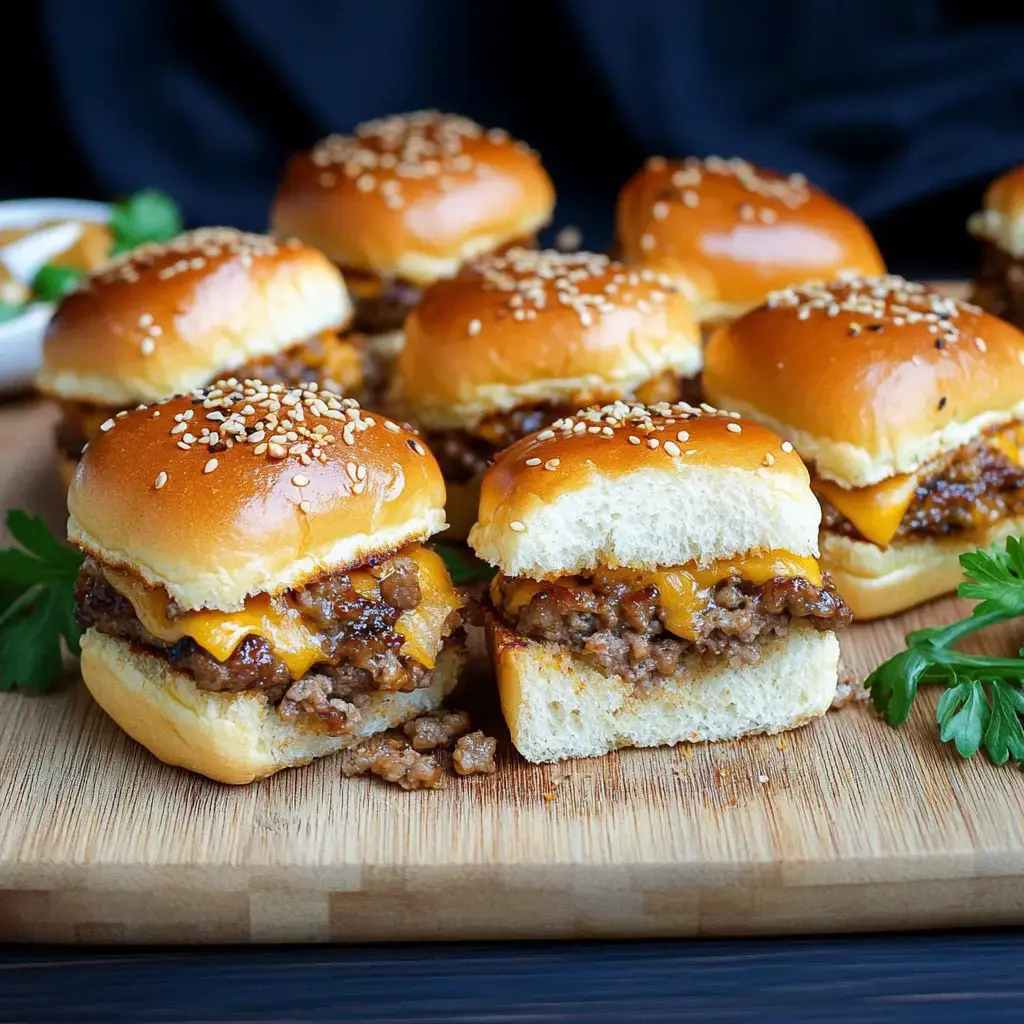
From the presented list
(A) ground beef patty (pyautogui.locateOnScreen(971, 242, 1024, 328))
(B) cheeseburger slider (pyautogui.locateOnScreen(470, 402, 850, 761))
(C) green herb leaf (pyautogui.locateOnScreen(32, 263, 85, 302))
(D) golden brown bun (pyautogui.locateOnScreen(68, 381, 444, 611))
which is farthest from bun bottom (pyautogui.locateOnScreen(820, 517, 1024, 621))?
(C) green herb leaf (pyautogui.locateOnScreen(32, 263, 85, 302))

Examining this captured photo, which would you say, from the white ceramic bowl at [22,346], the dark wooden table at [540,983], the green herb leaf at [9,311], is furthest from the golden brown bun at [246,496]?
the green herb leaf at [9,311]

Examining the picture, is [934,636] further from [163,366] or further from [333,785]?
[163,366]

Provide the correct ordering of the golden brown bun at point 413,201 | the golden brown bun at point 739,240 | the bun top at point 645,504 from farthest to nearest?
1. the golden brown bun at point 413,201
2. the golden brown bun at point 739,240
3. the bun top at point 645,504

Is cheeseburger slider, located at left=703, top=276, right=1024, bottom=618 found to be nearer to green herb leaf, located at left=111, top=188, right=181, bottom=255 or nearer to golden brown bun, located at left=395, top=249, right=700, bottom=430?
Answer: golden brown bun, located at left=395, top=249, right=700, bottom=430

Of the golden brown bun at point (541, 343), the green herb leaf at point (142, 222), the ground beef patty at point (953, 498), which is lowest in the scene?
the green herb leaf at point (142, 222)

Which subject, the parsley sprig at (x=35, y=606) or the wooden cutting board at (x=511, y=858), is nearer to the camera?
the wooden cutting board at (x=511, y=858)

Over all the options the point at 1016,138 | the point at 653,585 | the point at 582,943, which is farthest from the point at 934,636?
the point at 1016,138

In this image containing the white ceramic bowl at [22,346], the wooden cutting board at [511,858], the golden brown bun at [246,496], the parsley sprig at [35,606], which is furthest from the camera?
the white ceramic bowl at [22,346]

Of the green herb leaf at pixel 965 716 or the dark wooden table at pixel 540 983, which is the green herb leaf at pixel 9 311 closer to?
the dark wooden table at pixel 540 983
